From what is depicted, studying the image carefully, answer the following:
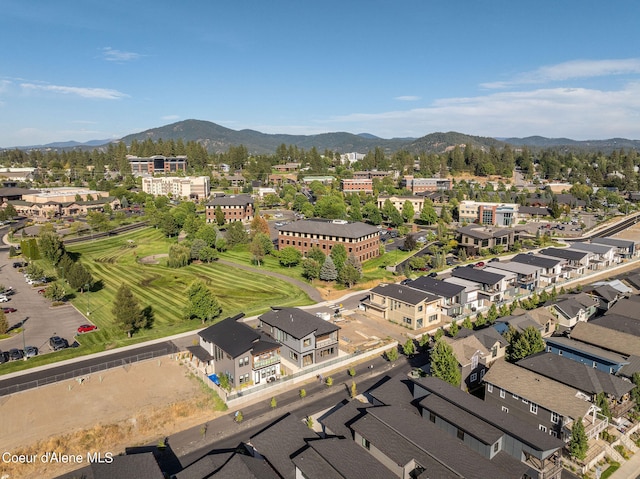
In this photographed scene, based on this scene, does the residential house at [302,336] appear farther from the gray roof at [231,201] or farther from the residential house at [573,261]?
the gray roof at [231,201]

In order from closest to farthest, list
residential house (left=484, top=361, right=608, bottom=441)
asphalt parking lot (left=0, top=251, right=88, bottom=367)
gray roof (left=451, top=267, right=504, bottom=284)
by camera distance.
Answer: residential house (left=484, top=361, right=608, bottom=441)
asphalt parking lot (left=0, top=251, right=88, bottom=367)
gray roof (left=451, top=267, right=504, bottom=284)

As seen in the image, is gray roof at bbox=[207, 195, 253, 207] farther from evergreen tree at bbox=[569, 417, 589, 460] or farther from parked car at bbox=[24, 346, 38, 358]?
evergreen tree at bbox=[569, 417, 589, 460]

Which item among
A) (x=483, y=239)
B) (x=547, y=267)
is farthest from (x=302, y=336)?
(x=483, y=239)

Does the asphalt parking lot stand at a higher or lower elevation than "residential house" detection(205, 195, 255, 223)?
lower

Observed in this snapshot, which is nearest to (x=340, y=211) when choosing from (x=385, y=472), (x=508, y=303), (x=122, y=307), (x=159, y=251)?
(x=159, y=251)

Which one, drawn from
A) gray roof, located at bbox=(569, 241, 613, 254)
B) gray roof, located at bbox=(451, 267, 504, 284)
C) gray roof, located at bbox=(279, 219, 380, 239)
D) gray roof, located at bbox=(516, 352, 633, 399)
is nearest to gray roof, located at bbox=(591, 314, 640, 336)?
gray roof, located at bbox=(516, 352, 633, 399)

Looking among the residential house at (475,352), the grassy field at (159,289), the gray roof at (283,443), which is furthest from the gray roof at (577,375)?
the grassy field at (159,289)
